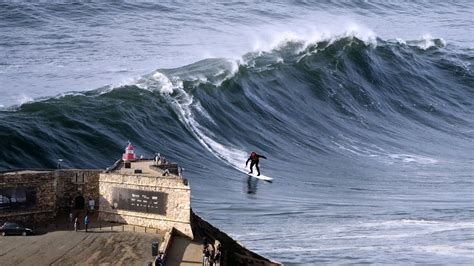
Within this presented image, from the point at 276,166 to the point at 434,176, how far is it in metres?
9.23

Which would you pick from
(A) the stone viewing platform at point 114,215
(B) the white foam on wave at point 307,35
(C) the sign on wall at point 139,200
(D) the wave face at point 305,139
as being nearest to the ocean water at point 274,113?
(D) the wave face at point 305,139

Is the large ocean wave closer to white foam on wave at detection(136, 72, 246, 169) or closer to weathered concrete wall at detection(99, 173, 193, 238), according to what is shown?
white foam on wave at detection(136, 72, 246, 169)

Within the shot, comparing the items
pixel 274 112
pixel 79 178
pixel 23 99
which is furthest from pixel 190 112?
pixel 79 178

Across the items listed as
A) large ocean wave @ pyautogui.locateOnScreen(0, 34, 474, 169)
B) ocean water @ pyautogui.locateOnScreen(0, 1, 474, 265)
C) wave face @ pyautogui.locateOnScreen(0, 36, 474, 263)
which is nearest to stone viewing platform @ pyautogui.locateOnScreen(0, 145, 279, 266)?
wave face @ pyautogui.locateOnScreen(0, 36, 474, 263)

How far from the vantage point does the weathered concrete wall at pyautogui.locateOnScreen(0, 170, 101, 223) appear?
4006 centimetres

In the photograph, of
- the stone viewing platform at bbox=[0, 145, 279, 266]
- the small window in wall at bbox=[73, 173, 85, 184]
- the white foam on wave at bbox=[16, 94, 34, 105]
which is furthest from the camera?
the white foam on wave at bbox=[16, 94, 34, 105]

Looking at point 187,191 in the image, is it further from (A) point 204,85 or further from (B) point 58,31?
(B) point 58,31

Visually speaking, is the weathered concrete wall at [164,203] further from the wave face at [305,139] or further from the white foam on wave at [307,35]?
the white foam on wave at [307,35]

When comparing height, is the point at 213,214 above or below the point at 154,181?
below

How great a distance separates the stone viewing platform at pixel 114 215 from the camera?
37.7m

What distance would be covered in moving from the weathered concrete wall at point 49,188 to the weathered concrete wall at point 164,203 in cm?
111

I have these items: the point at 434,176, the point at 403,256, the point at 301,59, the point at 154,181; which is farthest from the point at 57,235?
the point at 301,59

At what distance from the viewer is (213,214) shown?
153 feet

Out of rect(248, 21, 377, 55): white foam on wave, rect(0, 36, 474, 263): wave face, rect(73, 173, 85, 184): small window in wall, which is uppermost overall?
rect(248, 21, 377, 55): white foam on wave
